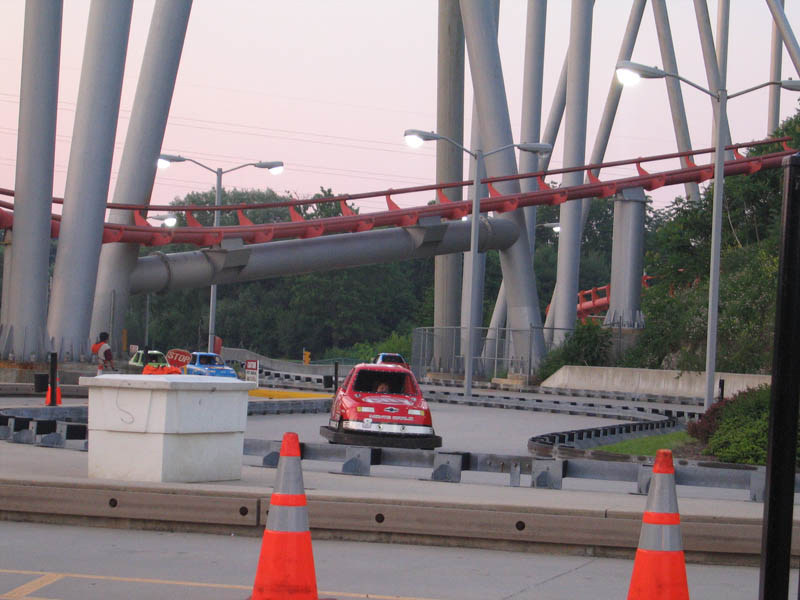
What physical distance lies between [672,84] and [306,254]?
77.5 ft

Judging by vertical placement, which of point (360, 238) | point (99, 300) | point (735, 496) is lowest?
point (735, 496)

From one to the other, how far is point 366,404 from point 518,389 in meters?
27.9

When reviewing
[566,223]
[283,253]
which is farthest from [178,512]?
[566,223]

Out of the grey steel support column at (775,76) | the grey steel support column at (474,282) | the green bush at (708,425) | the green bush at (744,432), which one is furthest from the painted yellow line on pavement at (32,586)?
the grey steel support column at (775,76)

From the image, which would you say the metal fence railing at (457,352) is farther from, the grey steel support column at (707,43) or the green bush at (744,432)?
the green bush at (744,432)

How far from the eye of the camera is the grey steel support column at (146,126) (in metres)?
42.7

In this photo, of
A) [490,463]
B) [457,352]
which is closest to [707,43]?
[457,352]

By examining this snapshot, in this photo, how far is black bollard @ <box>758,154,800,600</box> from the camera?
532cm

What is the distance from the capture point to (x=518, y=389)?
48.1 m

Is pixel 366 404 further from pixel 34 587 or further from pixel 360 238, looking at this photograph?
pixel 360 238

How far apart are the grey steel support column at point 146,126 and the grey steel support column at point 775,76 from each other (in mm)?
32255

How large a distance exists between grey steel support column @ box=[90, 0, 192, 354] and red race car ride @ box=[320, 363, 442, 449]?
76.9 feet

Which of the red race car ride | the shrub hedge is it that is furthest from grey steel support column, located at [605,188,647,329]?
the red race car ride

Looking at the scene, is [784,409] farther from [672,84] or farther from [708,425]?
[672,84]
